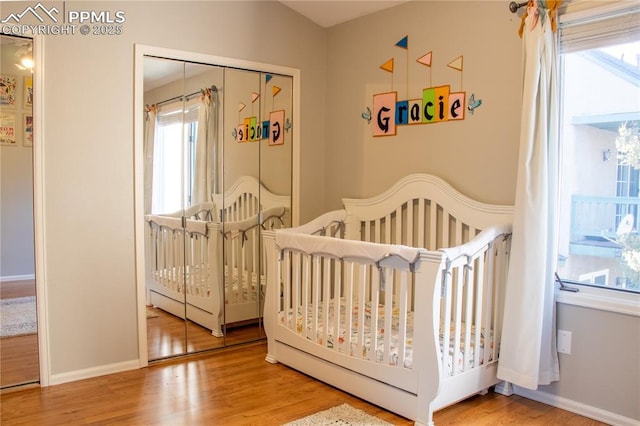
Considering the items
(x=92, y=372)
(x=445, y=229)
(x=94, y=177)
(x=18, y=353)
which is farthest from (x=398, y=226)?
(x=18, y=353)

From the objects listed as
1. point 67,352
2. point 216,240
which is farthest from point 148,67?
point 67,352

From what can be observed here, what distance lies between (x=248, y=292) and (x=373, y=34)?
6.38 ft

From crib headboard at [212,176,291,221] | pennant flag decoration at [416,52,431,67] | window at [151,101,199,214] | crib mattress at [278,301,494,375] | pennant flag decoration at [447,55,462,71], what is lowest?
crib mattress at [278,301,494,375]

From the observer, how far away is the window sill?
2367mm

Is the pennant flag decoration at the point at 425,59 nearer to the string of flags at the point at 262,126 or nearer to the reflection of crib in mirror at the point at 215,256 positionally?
the string of flags at the point at 262,126

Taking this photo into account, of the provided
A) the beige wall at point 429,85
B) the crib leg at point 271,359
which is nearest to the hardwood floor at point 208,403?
→ the crib leg at point 271,359

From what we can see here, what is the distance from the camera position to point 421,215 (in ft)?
10.2

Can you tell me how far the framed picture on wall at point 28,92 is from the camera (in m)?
2.68

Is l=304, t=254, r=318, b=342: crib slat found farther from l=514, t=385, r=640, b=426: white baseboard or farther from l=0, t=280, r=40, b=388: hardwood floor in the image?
l=0, t=280, r=40, b=388: hardwood floor

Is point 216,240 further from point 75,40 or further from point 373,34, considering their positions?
point 373,34

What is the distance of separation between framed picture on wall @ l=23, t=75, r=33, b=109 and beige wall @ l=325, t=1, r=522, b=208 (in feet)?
6.41

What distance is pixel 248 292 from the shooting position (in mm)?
3611

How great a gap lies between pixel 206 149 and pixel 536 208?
1953 millimetres
